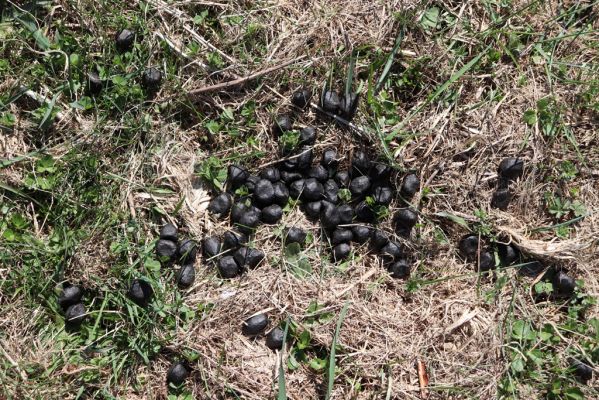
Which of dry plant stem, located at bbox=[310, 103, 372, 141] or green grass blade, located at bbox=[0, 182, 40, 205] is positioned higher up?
dry plant stem, located at bbox=[310, 103, 372, 141]

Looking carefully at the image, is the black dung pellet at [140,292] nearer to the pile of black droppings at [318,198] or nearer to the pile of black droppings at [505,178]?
the pile of black droppings at [318,198]

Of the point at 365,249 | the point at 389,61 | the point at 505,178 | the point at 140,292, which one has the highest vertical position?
the point at 389,61

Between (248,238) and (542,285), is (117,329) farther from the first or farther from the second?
(542,285)

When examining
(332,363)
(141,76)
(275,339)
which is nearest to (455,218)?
(332,363)

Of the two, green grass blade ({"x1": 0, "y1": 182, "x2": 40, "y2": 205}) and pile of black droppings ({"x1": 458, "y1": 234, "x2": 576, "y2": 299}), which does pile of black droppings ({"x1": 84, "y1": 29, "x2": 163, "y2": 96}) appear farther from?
pile of black droppings ({"x1": 458, "y1": 234, "x2": 576, "y2": 299})

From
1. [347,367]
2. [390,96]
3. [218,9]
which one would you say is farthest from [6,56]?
[347,367]

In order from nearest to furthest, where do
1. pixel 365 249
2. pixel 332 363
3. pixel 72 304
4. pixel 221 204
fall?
pixel 332 363
pixel 72 304
pixel 221 204
pixel 365 249

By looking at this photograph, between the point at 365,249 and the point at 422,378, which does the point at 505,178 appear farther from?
the point at 422,378

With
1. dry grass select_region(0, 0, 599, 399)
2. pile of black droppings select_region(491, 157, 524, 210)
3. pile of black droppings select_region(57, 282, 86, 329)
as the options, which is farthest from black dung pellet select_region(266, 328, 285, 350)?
pile of black droppings select_region(491, 157, 524, 210)

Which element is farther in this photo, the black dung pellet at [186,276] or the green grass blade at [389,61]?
the green grass blade at [389,61]

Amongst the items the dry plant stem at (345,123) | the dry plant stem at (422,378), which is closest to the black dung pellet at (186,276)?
the dry plant stem at (345,123)

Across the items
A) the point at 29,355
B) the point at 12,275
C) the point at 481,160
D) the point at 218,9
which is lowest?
the point at 29,355
